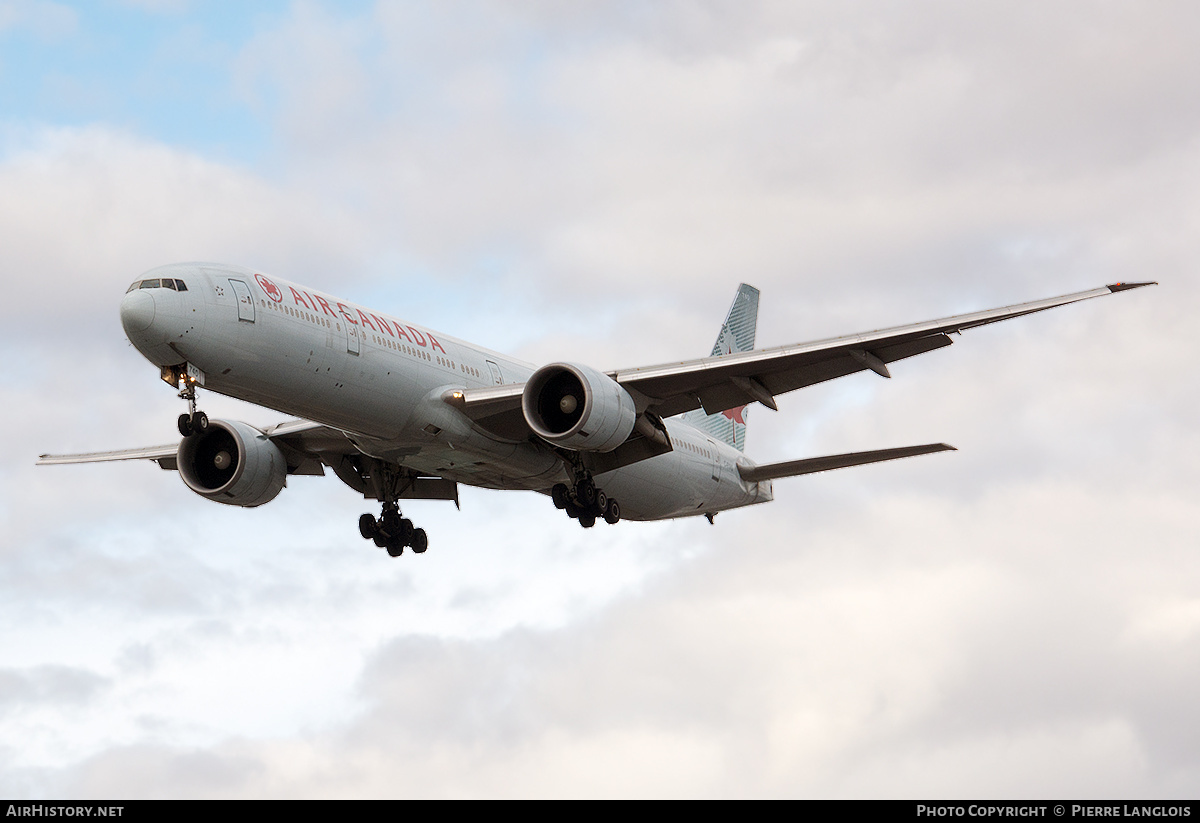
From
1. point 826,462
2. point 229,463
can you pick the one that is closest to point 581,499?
point 826,462

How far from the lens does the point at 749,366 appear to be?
107 ft

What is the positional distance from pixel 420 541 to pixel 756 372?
10977mm

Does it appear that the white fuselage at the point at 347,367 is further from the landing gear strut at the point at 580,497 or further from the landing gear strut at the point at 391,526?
the landing gear strut at the point at 391,526

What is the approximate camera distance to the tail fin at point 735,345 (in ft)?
146

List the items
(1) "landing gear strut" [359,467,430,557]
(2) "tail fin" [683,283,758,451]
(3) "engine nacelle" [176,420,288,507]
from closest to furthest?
(3) "engine nacelle" [176,420,288,507], (1) "landing gear strut" [359,467,430,557], (2) "tail fin" [683,283,758,451]

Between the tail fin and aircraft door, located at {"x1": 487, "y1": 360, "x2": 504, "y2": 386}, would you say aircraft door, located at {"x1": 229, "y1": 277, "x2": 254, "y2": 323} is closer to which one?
aircraft door, located at {"x1": 487, "y1": 360, "x2": 504, "y2": 386}

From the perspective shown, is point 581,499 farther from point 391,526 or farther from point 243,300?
point 243,300

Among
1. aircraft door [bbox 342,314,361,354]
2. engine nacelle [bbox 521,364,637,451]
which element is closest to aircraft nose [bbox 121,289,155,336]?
aircraft door [bbox 342,314,361,354]

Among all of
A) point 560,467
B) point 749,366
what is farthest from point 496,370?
point 749,366

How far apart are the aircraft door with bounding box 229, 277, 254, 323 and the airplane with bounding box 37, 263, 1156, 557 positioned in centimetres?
3

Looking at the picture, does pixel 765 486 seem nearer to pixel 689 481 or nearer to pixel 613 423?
pixel 689 481

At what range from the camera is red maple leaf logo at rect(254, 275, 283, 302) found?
2994 cm

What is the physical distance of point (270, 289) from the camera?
30078 millimetres

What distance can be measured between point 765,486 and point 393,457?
12.8m
